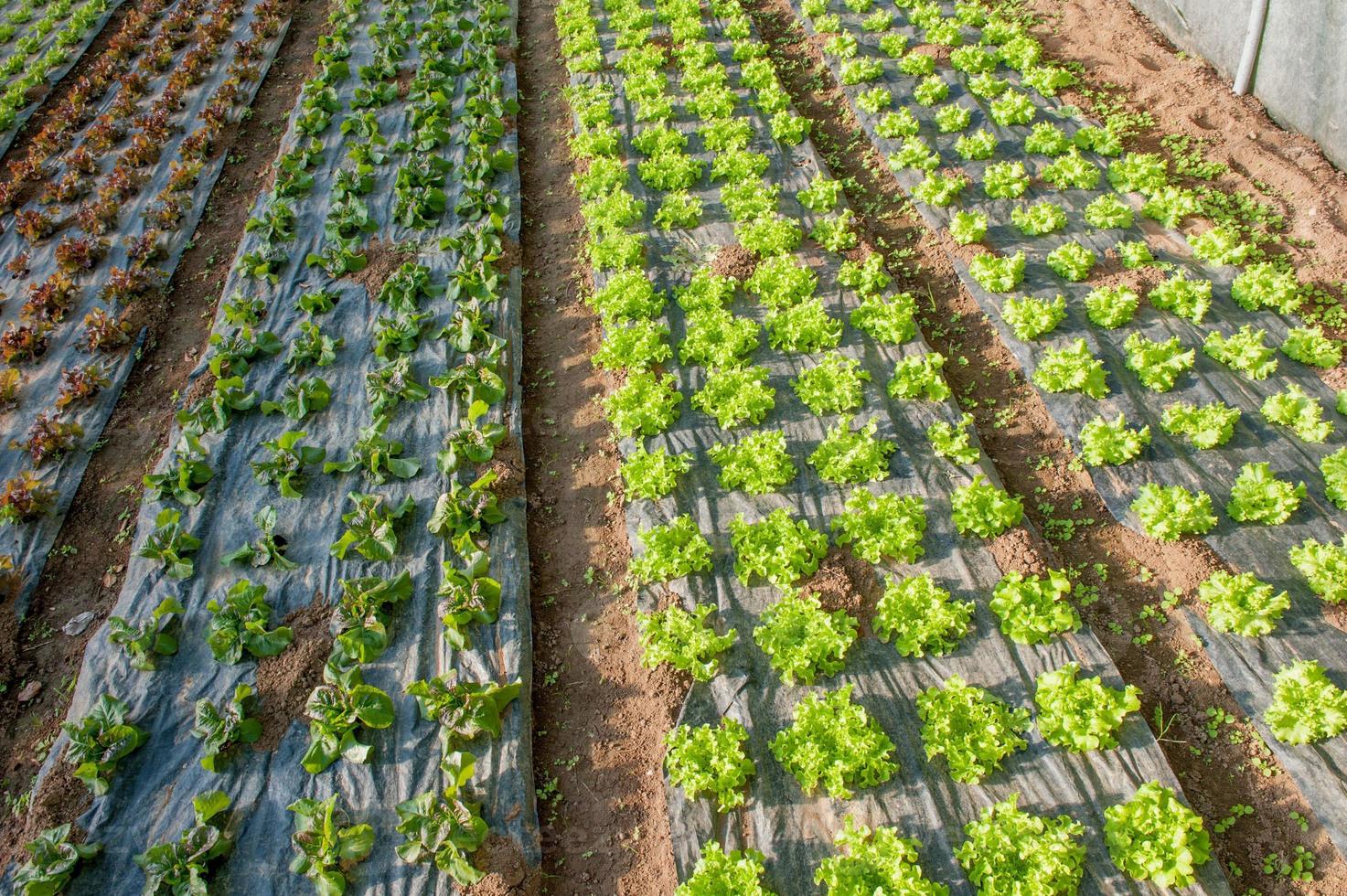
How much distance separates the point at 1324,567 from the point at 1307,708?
1.48 meters

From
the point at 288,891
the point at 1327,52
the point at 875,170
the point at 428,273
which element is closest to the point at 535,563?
the point at 288,891

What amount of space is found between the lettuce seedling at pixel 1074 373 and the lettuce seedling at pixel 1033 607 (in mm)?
2500

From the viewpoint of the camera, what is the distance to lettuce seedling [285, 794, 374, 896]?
21.0 ft

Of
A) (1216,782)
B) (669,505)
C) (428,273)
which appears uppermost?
(428,273)

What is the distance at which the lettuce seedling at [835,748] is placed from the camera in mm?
6492

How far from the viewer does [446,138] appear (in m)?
14.9

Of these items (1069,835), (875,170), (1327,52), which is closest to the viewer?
(1069,835)

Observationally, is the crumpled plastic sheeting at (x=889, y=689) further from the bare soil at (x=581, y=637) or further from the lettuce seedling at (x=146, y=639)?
the lettuce seedling at (x=146, y=639)

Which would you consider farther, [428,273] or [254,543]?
[428,273]

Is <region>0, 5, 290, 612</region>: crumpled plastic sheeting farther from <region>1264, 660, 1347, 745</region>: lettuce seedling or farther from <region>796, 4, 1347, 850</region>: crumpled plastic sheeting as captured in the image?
<region>1264, 660, 1347, 745</region>: lettuce seedling

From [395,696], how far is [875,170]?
10532 mm

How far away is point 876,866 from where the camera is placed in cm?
595

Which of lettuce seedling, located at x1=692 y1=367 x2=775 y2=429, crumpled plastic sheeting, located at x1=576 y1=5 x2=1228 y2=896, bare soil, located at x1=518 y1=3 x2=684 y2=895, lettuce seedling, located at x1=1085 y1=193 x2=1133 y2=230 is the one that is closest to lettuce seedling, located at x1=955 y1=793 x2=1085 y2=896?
crumpled plastic sheeting, located at x1=576 y1=5 x2=1228 y2=896

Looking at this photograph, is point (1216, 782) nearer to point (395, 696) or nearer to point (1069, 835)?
point (1069, 835)
